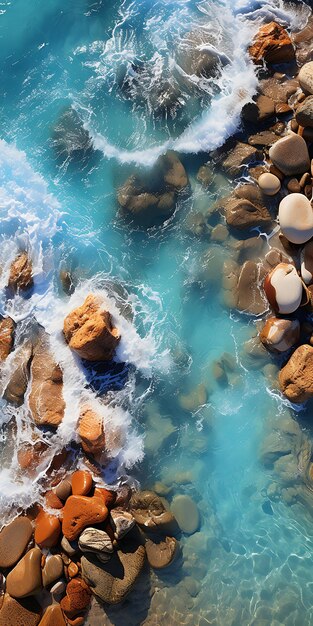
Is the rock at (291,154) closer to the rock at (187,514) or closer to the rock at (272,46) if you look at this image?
the rock at (272,46)

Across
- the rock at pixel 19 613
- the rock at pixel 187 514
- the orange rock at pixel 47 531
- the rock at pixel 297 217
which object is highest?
the rock at pixel 297 217

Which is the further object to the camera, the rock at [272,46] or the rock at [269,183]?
the rock at [272,46]

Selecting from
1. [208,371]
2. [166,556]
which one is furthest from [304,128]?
[166,556]

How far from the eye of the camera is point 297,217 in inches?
374

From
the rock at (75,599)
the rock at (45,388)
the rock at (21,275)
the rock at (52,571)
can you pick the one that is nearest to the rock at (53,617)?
the rock at (75,599)

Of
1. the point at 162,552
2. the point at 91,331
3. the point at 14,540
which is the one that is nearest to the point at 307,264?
the point at 91,331

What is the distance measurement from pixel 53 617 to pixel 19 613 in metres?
0.64

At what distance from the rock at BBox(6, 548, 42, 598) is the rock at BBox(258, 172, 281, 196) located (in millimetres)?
8582

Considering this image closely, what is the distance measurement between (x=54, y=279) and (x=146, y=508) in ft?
16.5

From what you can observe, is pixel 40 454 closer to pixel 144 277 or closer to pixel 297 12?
pixel 144 277

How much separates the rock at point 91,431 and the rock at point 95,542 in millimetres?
1455

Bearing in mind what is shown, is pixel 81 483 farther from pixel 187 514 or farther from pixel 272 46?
pixel 272 46

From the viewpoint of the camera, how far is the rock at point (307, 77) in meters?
9.82

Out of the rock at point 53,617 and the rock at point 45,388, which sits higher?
the rock at point 45,388
